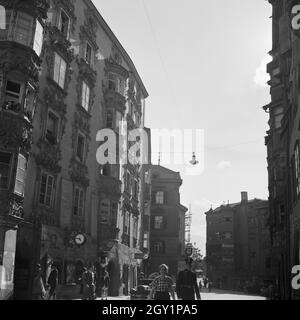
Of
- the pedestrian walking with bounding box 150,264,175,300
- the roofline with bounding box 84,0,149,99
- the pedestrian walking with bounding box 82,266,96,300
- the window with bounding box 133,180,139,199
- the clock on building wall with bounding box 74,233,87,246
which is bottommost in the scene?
the pedestrian walking with bounding box 82,266,96,300

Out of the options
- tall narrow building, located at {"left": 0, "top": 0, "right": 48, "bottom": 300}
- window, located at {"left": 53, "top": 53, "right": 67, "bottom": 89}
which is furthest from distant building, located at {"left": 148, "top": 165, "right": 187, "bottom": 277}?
tall narrow building, located at {"left": 0, "top": 0, "right": 48, "bottom": 300}

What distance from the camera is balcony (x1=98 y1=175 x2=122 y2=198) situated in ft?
94.9

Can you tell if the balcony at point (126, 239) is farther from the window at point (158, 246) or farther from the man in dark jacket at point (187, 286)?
the window at point (158, 246)

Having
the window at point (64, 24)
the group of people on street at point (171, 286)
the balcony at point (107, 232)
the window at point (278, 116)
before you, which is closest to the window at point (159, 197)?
the window at point (278, 116)

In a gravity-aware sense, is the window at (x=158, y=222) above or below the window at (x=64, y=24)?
below

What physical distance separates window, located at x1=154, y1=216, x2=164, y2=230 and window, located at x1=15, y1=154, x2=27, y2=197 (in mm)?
42529

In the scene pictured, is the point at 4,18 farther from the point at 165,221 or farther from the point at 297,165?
the point at 165,221

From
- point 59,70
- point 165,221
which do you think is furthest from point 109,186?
point 165,221

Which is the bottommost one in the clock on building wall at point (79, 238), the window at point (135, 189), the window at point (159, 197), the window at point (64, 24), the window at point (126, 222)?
the clock on building wall at point (79, 238)

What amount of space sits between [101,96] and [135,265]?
1631 cm

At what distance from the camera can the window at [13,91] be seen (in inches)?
725

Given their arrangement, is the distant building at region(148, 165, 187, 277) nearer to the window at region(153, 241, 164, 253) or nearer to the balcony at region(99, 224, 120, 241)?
the window at region(153, 241, 164, 253)

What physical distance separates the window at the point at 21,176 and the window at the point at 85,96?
887 centimetres
